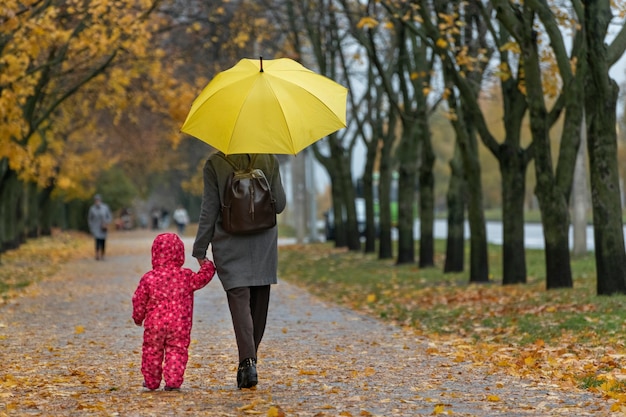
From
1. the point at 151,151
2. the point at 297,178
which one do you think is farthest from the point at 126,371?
the point at 151,151

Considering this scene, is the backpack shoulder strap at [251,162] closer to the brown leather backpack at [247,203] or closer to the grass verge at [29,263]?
the brown leather backpack at [247,203]

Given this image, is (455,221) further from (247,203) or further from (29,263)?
(247,203)

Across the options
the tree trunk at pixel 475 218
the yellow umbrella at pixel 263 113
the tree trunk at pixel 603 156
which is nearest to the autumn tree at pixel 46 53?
the tree trunk at pixel 475 218

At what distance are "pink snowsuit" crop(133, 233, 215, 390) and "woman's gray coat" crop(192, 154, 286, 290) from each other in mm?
142

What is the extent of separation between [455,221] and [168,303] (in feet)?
48.0

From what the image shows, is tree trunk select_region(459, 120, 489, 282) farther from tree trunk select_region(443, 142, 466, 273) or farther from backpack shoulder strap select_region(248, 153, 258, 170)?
backpack shoulder strap select_region(248, 153, 258, 170)

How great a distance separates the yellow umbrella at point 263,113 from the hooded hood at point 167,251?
2.26 feet

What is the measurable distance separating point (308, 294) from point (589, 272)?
17.2ft

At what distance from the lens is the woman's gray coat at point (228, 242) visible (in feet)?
26.6

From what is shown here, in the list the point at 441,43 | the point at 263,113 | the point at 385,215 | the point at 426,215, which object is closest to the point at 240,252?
the point at 263,113

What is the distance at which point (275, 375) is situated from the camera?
9000mm

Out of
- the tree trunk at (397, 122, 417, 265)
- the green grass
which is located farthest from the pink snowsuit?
the tree trunk at (397, 122, 417, 265)

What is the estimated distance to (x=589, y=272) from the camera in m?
20.9

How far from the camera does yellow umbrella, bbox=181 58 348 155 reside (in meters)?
7.94
